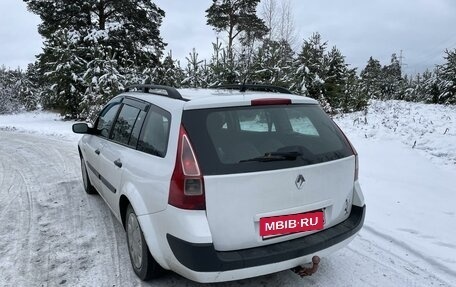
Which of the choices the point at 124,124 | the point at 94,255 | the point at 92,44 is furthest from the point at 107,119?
the point at 92,44

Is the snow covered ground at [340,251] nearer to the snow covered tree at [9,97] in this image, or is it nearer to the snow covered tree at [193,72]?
the snow covered tree at [193,72]

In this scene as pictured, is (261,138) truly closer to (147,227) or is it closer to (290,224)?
(290,224)

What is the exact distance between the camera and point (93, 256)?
3.62 metres

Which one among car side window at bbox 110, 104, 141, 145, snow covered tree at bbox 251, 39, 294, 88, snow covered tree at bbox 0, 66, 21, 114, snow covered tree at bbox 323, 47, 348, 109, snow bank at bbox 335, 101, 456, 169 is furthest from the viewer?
snow covered tree at bbox 0, 66, 21, 114

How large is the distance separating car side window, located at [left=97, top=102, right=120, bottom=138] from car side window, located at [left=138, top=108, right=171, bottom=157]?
1.22 m

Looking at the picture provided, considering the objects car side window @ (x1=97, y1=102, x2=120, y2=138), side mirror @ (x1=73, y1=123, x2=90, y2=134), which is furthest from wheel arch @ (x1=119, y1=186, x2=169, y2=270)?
→ side mirror @ (x1=73, y1=123, x2=90, y2=134)

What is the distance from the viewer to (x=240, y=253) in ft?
8.18

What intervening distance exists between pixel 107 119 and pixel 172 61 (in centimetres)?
1501

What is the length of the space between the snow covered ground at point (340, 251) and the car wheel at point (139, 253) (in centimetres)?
11

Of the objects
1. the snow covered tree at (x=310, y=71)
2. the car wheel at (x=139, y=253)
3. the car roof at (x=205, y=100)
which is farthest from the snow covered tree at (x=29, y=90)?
the car roof at (x=205, y=100)

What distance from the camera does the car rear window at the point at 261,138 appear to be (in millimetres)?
2539

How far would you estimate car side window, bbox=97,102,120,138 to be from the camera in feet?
14.1

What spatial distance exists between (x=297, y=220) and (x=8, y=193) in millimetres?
5216

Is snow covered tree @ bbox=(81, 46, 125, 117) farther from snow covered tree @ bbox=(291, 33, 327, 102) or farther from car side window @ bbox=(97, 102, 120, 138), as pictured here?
car side window @ bbox=(97, 102, 120, 138)
